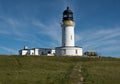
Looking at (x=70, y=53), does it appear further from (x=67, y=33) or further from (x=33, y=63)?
(x=33, y=63)

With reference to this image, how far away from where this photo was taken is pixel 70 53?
8575 cm

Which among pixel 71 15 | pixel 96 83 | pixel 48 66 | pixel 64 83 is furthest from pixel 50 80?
pixel 71 15

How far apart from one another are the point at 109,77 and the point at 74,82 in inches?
248

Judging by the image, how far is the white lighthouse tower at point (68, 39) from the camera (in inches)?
3378

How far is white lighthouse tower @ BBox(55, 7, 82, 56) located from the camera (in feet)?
281

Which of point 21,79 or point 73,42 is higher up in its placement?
point 73,42

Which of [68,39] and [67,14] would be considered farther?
[67,14]

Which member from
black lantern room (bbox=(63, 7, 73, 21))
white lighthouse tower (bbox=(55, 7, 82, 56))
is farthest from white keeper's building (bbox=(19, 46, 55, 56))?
black lantern room (bbox=(63, 7, 73, 21))

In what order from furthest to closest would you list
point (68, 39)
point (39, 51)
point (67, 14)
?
point (39, 51), point (67, 14), point (68, 39)

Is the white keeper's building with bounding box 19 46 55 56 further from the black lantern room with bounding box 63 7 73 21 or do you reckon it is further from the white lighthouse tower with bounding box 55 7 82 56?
the black lantern room with bounding box 63 7 73 21

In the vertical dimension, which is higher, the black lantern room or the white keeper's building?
the black lantern room

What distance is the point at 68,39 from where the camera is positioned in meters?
87.7

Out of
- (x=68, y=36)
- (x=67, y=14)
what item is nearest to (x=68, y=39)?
(x=68, y=36)

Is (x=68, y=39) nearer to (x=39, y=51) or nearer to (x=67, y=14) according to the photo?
(x=67, y=14)
